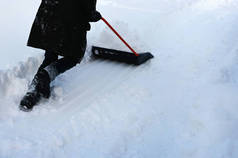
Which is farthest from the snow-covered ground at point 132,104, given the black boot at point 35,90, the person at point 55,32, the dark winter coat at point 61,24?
the dark winter coat at point 61,24

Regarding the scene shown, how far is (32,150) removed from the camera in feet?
6.48

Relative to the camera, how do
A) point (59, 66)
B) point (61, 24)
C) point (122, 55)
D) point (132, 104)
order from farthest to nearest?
point (122, 55) < point (132, 104) < point (59, 66) < point (61, 24)

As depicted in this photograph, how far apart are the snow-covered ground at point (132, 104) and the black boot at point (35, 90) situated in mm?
Result: 84

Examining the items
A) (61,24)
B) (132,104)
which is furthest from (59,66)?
(132,104)

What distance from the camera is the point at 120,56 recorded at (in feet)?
12.3

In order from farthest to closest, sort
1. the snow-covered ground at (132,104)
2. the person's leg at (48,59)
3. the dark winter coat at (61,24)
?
the person's leg at (48,59) < the dark winter coat at (61,24) < the snow-covered ground at (132,104)

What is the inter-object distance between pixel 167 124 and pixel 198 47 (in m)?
2.16

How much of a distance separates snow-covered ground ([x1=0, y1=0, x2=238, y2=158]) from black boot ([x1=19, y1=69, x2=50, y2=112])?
84mm

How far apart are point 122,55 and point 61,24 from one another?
4.86 ft

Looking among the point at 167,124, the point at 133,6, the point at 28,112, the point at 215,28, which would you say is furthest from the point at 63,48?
the point at 133,6

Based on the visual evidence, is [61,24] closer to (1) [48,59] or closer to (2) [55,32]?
(2) [55,32]

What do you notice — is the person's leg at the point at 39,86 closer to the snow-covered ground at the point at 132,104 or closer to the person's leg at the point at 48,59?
the snow-covered ground at the point at 132,104

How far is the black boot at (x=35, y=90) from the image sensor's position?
94.4 inches

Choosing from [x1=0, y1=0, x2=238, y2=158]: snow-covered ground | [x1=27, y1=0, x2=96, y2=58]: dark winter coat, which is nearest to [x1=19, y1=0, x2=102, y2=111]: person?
[x1=27, y1=0, x2=96, y2=58]: dark winter coat
